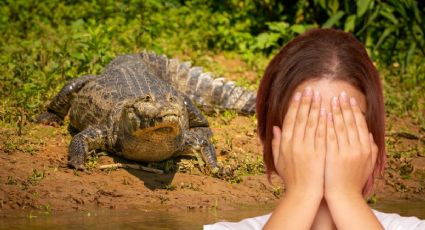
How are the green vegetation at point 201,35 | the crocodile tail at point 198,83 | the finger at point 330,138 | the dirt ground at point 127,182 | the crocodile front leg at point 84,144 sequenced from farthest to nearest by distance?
1. the crocodile tail at point 198,83
2. the green vegetation at point 201,35
3. the crocodile front leg at point 84,144
4. the dirt ground at point 127,182
5. the finger at point 330,138

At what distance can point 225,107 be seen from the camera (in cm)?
955

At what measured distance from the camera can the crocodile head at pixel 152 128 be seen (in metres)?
6.82

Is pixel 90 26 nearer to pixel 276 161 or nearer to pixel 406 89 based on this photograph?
pixel 406 89

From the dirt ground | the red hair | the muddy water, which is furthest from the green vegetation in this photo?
the red hair

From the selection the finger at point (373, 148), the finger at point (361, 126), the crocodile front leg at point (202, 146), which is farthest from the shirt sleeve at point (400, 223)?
the crocodile front leg at point (202, 146)

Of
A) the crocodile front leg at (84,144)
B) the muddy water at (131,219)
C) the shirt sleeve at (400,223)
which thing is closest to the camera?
the shirt sleeve at (400,223)

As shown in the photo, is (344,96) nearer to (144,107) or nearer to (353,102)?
(353,102)

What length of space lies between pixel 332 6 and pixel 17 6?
4.17 meters

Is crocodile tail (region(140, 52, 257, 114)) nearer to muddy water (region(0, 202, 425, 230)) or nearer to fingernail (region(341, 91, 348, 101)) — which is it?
muddy water (region(0, 202, 425, 230))

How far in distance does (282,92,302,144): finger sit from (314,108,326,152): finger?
0.08 meters

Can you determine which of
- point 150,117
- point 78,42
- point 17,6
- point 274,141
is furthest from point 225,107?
point 274,141

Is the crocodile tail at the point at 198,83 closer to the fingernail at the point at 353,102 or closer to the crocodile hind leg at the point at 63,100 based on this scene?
the crocodile hind leg at the point at 63,100

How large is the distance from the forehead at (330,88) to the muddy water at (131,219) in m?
3.12

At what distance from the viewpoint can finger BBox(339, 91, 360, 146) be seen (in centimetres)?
243
